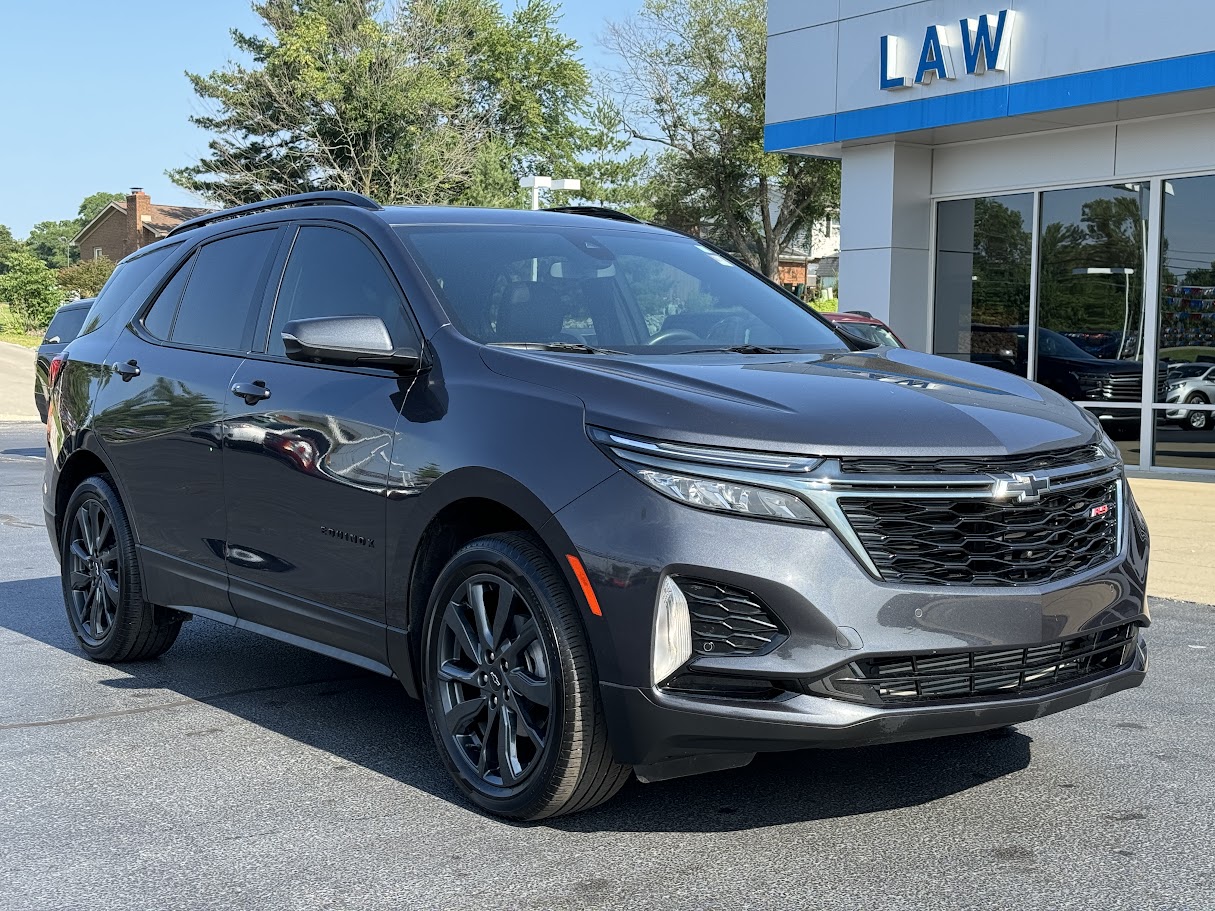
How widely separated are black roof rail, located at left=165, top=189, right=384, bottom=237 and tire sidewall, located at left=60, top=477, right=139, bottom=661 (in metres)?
1.22

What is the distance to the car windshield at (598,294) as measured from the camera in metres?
4.66

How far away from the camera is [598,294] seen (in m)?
4.98

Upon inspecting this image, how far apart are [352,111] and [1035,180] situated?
3266 cm

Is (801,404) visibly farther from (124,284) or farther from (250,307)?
(124,284)

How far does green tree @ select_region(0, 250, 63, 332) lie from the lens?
58.7 metres

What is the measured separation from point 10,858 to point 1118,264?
46.4 ft

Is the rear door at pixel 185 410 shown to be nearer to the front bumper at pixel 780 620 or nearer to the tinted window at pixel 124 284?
the tinted window at pixel 124 284

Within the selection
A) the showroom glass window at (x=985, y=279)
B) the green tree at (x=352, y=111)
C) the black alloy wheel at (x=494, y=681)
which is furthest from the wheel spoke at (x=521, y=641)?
the green tree at (x=352, y=111)

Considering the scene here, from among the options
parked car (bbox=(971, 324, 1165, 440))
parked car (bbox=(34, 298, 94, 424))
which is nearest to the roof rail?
parked car (bbox=(971, 324, 1165, 440))

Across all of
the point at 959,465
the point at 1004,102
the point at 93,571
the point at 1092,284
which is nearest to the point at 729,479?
the point at 959,465

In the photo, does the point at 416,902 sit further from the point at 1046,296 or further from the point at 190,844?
the point at 1046,296

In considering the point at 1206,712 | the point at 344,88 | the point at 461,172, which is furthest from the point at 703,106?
the point at 1206,712

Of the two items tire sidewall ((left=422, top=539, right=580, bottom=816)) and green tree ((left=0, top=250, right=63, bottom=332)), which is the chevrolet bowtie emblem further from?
green tree ((left=0, top=250, right=63, bottom=332))

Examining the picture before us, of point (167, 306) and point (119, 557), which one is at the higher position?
point (167, 306)
